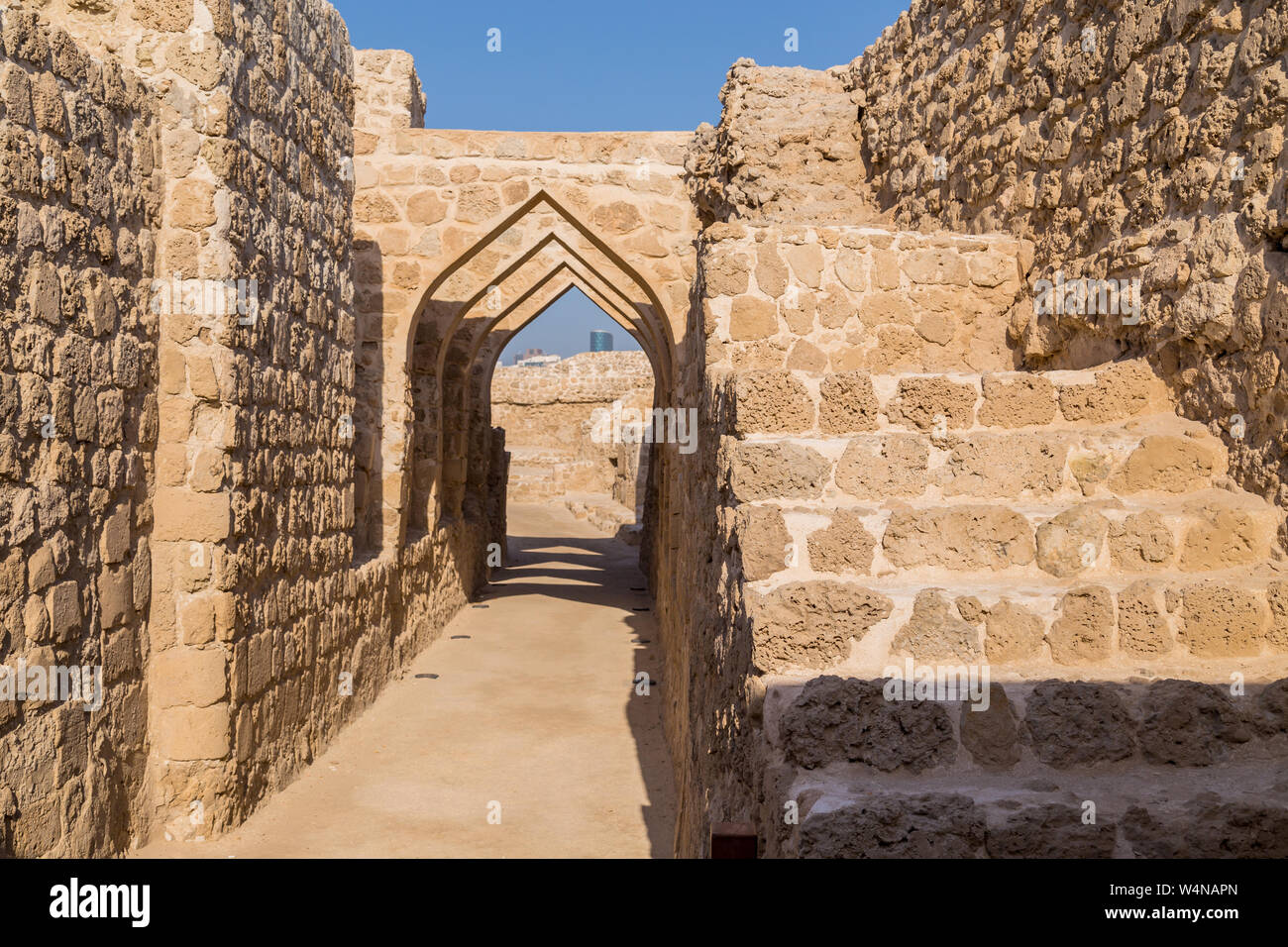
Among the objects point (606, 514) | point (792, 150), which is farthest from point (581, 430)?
point (792, 150)

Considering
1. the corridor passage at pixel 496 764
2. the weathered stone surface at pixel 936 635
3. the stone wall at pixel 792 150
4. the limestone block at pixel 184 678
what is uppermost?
the stone wall at pixel 792 150

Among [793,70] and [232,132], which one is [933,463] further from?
[793,70]

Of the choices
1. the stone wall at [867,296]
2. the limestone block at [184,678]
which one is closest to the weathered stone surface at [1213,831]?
the stone wall at [867,296]

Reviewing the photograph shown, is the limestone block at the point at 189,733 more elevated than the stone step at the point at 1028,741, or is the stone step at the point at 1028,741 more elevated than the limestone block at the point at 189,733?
the stone step at the point at 1028,741

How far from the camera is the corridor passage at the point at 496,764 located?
4.55 metres

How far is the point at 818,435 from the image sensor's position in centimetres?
298

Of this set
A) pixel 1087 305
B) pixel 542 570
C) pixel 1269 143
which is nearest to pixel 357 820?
pixel 1087 305

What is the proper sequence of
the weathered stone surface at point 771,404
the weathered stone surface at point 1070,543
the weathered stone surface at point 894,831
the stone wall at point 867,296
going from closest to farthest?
1. the weathered stone surface at point 894,831
2. the weathered stone surface at point 1070,543
3. the weathered stone surface at point 771,404
4. the stone wall at point 867,296

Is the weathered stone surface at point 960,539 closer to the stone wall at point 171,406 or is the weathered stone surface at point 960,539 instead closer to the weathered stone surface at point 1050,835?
the weathered stone surface at point 1050,835

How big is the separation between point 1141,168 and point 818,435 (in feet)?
5.40

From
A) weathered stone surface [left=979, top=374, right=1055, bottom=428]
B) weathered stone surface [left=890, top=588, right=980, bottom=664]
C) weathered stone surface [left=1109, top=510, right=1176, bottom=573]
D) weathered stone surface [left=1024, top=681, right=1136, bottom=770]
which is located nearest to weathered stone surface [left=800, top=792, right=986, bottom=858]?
A: weathered stone surface [left=1024, top=681, right=1136, bottom=770]

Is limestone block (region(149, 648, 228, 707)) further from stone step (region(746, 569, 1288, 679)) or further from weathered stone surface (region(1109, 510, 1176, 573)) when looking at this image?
weathered stone surface (region(1109, 510, 1176, 573))

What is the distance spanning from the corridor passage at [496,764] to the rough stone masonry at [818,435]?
279mm

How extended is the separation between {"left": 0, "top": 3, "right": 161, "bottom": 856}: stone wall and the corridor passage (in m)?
0.76
